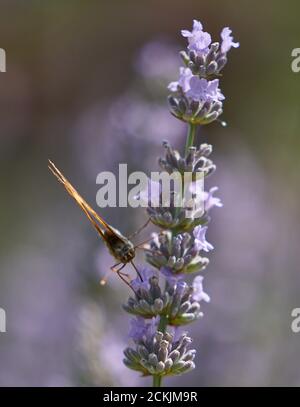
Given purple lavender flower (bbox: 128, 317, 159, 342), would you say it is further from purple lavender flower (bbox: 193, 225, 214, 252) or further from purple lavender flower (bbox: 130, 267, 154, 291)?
purple lavender flower (bbox: 193, 225, 214, 252)

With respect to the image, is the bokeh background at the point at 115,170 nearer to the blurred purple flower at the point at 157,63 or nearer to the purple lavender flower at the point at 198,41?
the blurred purple flower at the point at 157,63

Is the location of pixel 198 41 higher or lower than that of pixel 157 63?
lower

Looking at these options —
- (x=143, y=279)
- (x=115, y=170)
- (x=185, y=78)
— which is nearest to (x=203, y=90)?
(x=185, y=78)

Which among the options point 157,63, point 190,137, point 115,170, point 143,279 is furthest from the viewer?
point 115,170

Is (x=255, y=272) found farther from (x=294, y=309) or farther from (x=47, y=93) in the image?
(x=47, y=93)

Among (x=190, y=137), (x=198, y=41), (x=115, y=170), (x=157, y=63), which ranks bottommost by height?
(x=190, y=137)

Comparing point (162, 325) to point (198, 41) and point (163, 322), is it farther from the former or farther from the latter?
point (198, 41)

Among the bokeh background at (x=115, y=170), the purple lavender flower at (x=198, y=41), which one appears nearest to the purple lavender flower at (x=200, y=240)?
the purple lavender flower at (x=198, y=41)

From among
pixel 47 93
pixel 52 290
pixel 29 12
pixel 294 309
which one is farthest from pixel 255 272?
pixel 29 12
